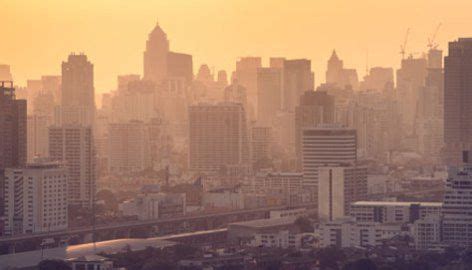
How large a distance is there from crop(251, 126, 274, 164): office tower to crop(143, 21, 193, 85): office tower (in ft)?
62.9

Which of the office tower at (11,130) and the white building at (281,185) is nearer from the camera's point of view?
the office tower at (11,130)

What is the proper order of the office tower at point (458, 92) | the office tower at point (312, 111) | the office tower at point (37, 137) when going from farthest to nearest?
the office tower at point (458, 92), the office tower at point (312, 111), the office tower at point (37, 137)

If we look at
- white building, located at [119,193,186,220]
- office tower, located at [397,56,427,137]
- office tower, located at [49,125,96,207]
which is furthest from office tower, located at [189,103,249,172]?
white building, located at [119,193,186,220]

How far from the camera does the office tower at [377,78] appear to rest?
8425cm

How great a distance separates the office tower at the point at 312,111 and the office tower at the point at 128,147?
5291mm

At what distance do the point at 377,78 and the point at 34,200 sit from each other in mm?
50164

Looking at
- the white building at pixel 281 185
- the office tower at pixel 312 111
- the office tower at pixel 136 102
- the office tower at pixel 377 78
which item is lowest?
the white building at pixel 281 185

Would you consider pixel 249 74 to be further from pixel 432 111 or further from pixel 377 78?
pixel 432 111

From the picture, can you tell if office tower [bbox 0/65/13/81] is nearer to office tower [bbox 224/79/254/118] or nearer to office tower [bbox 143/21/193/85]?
office tower [bbox 224/79/254/118]

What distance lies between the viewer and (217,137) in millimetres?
58844

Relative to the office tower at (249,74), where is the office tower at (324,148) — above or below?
below

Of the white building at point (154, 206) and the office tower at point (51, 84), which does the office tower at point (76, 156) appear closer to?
the white building at point (154, 206)

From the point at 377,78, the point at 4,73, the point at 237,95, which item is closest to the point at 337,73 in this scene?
the point at 377,78

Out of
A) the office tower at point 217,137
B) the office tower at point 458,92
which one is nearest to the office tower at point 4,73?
the office tower at point 217,137
